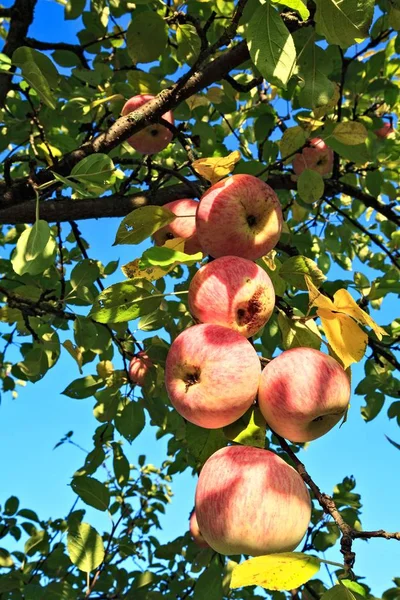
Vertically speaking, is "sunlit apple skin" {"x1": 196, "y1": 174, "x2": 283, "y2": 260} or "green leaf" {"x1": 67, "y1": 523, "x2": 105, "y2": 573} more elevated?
"sunlit apple skin" {"x1": 196, "y1": 174, "x2": 283, "y2": 260}

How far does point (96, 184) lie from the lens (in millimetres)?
1639

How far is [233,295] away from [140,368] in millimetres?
1539

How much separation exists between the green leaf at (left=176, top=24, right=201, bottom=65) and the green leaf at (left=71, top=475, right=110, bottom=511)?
2153mm

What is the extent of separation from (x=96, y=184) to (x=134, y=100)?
855mm

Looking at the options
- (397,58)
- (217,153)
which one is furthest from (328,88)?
(397,58)

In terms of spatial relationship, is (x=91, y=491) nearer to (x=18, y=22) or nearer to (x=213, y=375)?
(x=213, y=375)

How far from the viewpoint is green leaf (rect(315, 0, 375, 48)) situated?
126 centimetres

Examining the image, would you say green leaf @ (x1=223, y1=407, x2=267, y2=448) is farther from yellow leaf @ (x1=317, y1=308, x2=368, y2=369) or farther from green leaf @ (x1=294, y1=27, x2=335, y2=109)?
green leaf @ (x1=294, y1=27, x2=335, y2=109)

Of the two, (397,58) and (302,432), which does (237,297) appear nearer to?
(302,432)

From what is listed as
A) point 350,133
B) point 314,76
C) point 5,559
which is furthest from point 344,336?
point 5,559

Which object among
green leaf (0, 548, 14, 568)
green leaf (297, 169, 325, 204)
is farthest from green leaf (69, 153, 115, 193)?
green leaf (0, 548, 14, 568)

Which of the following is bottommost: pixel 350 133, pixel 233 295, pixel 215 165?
pixel 233 295

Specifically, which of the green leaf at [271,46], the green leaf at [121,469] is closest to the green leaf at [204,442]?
the green leaf at [271,46]

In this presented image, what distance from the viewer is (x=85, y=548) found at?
2182mm
